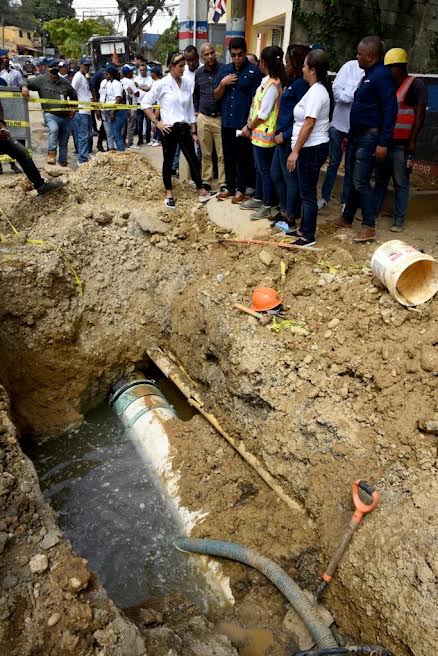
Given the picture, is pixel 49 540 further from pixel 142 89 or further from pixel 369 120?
pixel 142 89

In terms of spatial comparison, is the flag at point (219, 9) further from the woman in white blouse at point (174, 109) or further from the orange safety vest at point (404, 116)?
the orange safety vest at point (404, 116)

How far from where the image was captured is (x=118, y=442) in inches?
217

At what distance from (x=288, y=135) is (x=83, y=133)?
6534 mm

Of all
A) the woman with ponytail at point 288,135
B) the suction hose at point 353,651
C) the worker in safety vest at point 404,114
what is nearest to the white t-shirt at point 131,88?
the woman with ponytail at point 288,135

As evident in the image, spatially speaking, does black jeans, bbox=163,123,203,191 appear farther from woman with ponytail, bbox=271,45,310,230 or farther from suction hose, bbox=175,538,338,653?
suction hose, bbox=175,538,338,653

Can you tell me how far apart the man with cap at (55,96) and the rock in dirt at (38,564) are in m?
8.42

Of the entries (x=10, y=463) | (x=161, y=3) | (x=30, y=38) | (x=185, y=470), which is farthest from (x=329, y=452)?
(x=30, y=38)

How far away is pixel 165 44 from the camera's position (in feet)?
127

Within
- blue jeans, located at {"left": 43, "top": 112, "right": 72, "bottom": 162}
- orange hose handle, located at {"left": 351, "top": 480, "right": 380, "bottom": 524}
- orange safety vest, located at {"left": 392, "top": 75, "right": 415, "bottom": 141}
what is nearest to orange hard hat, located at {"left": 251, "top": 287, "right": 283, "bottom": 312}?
orange hose handle, located at {"left": 351, "top": 480, "right": 380, "bottom": 524}

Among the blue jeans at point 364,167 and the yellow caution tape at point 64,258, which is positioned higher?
the blue jeans at point 364,167

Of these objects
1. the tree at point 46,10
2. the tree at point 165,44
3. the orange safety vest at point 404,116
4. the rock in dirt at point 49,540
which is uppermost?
the tree at point 46,10

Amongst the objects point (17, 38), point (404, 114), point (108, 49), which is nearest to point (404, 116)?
point (404, 114)

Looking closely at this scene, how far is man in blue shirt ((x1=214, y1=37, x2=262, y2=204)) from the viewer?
5991 millimetres

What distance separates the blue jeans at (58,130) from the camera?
9.20 meters
